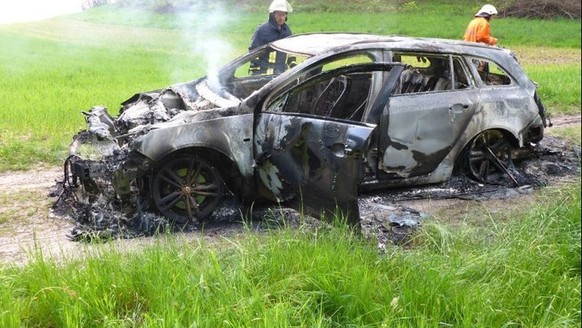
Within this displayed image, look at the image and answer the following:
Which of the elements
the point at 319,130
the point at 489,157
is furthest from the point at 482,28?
the point at 319,130

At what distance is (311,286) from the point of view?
334 cm

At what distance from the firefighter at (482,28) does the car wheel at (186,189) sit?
102 inches

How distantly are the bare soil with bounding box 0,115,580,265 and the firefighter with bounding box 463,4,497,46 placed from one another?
1559 mm

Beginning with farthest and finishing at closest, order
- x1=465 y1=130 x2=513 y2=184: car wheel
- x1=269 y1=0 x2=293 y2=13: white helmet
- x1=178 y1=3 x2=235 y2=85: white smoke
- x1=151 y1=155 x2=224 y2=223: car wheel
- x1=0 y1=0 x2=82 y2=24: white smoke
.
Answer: x1=178 y1=3 x2=235 y2=85: white smoke
x1=0 y1=0 x2=82 y2=24: white smoke
x1=269 y1=0 x2=293 y2=13: white helmet
x1=465 y1=130 x2=513 y2=184: car wheel
x1=151 y1=155 x2=224 y2=223: car wheel

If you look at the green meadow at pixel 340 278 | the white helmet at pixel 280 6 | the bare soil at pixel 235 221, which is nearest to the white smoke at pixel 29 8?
the bare soil at pixel 235 221

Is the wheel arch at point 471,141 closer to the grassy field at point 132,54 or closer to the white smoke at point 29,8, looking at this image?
the grassy field at point 132,54

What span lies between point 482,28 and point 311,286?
324 centimetres

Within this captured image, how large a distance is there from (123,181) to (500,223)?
2.99 metres

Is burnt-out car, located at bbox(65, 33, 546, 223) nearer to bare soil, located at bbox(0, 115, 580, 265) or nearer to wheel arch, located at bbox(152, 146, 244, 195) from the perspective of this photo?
wheel arch, located at bbox(152, 146, 244, 195)

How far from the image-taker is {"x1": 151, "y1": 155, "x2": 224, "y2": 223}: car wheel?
481 cm

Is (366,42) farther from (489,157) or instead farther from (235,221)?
(235,221)

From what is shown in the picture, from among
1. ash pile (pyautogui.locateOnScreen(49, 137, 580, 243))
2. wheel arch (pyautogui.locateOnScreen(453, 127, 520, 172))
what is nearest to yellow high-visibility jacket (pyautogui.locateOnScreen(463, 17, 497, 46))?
wheel arch (pyautogui.locateOnScreen(453, 127, 520, 172))

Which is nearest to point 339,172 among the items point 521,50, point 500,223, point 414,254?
point 414,254

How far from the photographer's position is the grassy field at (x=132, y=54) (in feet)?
17.8
